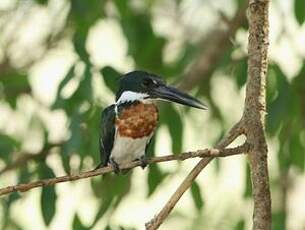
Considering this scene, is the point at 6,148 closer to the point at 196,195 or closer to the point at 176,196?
the point at 196,195

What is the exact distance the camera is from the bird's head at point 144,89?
346 cm

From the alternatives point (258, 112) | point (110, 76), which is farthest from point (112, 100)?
point (258, 112)

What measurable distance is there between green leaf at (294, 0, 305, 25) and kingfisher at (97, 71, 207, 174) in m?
0.74

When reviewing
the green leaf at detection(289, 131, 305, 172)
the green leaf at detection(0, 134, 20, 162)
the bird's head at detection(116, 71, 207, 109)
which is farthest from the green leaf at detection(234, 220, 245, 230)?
the bird's head at detection(116, 71, 207, 109)

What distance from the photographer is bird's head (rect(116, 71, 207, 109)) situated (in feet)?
11.3

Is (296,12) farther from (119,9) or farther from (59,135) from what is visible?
(59,135)

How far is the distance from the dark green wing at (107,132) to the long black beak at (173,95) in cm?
23

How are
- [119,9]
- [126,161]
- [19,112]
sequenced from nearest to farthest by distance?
[126,161]
[119,9]
[19,112]

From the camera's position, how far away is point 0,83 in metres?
5.27

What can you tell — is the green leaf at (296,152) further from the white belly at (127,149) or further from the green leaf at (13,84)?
the green leaf at (13,84)

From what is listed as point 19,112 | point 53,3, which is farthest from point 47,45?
point 53,3

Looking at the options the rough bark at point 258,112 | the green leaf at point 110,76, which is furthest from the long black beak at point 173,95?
the rough bark at point 258,112

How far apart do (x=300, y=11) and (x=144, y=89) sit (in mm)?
839

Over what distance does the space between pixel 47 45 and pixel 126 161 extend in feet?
7.70
